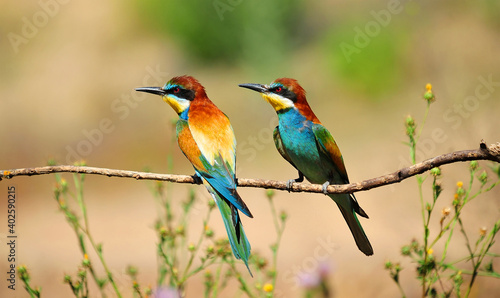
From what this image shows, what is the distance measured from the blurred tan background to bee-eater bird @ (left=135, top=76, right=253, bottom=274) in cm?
277

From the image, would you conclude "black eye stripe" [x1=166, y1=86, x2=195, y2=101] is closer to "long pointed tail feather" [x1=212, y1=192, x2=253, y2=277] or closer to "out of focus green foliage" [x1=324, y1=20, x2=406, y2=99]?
"long pointed tail feather" [x1=212, y1=192, x2=253, y2=277]

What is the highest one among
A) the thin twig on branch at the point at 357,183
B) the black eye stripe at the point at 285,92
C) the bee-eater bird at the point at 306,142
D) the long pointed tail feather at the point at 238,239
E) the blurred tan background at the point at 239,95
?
the blurred tan background at the point at 239,95

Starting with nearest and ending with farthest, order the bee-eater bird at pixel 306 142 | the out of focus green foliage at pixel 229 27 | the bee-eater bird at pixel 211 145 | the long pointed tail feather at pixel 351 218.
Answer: the bee-eater bird at pixel 211 145
the long pointed tail feather at pixel 351 218
the bee-eater bird at pixel 306 142
the out of focus green foliage at pixel 229 27

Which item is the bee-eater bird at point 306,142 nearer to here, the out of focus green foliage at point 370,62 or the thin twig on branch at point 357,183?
the thin twig on branch at point 357,183

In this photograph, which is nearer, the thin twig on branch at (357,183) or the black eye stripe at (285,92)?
the thin twig on branch at (357,183)

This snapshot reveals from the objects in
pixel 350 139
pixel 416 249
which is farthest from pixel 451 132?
pixel 416 249

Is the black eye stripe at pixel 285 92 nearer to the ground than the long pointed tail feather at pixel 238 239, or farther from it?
farther from it

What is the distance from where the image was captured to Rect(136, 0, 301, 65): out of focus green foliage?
702 centimetres

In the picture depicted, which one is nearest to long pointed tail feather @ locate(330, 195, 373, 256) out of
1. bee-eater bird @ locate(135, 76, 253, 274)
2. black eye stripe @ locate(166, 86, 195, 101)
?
bee-eater bird @ locate(135, 76, 253, 274)

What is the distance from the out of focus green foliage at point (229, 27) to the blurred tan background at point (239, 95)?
2 cm

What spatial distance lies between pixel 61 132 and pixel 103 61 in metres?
1.46

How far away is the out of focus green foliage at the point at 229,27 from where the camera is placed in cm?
702

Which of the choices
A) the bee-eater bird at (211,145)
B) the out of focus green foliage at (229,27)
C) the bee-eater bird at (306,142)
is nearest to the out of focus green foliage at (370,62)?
the out of focus green foliage at (229,27)

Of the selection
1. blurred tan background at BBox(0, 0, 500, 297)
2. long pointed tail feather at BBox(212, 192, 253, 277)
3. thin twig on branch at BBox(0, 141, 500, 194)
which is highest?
blurred tan background at BBox(0, 0, 500, 297)
